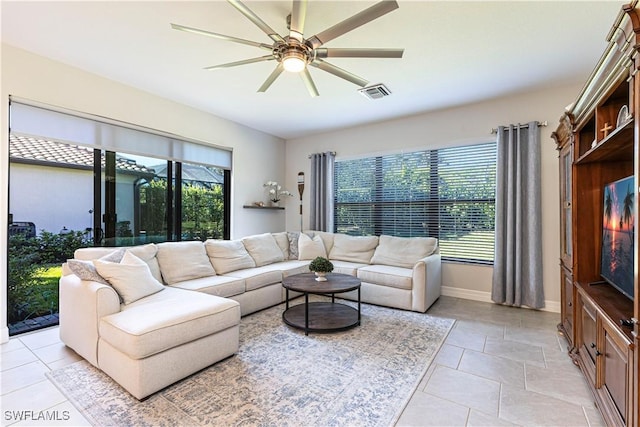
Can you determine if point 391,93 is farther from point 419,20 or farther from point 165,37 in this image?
point 165,37

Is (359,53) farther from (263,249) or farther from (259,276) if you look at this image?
(263,249)

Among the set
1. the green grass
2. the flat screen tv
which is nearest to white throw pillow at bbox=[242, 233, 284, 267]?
the green grass

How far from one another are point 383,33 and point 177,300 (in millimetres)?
2701

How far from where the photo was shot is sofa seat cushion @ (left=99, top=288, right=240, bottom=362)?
184 centimetres

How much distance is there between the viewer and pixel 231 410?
5.67 ft

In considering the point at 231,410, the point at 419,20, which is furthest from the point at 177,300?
the point at 419,20

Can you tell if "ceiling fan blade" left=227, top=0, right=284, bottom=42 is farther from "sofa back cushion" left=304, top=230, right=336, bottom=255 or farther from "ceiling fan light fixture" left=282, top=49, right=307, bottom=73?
"sofa back cushion" left=304, top=230, right=336, bottom=255

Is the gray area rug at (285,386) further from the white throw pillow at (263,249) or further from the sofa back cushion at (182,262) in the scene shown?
the white throw pillow at (263,249)

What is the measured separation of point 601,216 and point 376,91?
2408 mm

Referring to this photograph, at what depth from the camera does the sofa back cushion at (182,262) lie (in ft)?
10.2

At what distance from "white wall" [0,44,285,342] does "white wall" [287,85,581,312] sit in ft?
3.01

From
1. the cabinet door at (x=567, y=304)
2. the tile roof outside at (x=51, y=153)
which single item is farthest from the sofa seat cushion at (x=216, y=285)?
the cabinet door at (x=567, y=304)

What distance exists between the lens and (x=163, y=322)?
6.38 ft

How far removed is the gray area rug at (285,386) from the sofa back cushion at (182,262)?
3.13 feet
